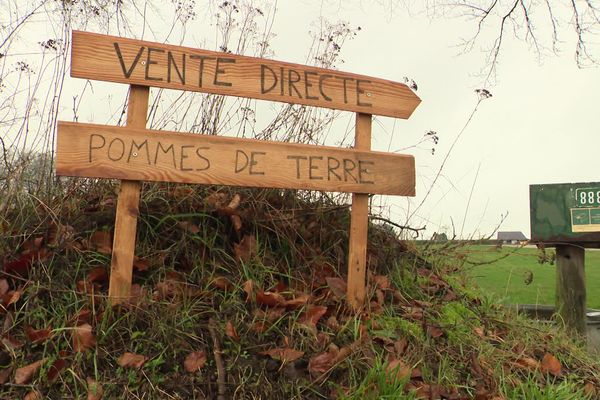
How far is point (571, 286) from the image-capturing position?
710 cm

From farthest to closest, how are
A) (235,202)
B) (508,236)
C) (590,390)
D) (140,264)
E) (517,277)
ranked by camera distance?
(508,236)
(517,277)
(235,202)
(590,390)
(140,264)

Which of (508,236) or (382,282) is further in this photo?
(508,236)

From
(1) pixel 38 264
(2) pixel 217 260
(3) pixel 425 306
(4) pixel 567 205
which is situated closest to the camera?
(1) pixel 38 264

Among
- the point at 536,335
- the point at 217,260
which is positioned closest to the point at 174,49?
the point at 217,260

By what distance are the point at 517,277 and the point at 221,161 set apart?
10.7 meters

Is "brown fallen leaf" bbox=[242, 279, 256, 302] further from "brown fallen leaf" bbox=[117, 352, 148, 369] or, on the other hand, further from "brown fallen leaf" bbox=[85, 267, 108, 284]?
"brown fallen leaf" bbox=[85, 267, 108, 284]

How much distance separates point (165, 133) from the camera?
2.99m

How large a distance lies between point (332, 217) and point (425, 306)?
0.88 meters

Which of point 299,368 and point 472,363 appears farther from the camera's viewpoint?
point 472,363

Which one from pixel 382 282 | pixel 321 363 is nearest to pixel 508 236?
pixel 382 282

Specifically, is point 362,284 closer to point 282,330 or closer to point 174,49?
point 282,330

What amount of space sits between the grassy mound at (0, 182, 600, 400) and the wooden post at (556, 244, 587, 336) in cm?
340

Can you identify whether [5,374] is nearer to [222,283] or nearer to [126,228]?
[126,228]

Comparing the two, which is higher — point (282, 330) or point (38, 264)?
point (38, 264)
